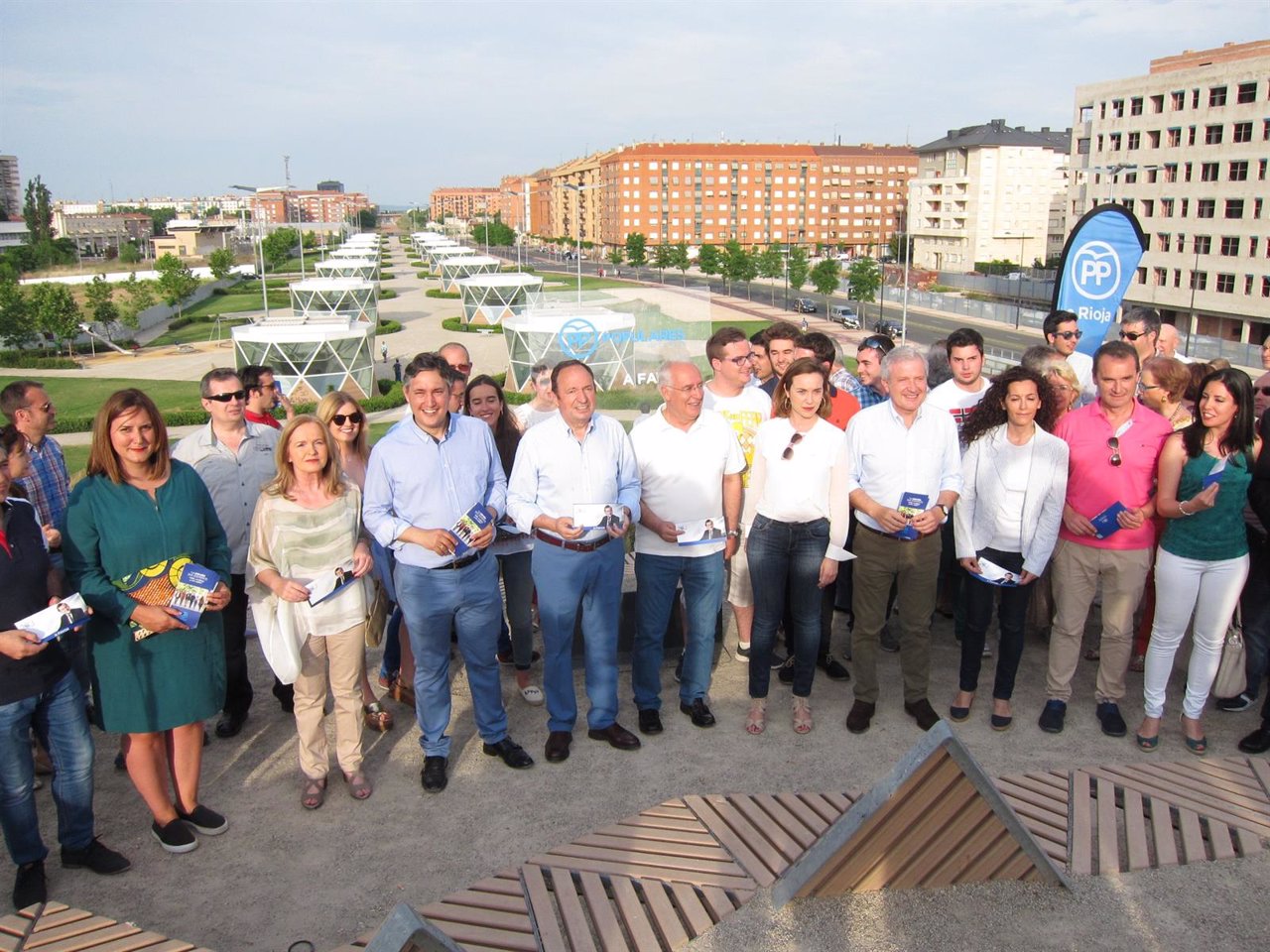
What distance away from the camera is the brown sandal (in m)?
5.03

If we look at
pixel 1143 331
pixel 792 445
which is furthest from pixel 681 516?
pixel 1143 331

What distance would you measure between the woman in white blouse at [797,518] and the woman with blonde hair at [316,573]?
2.07 metres

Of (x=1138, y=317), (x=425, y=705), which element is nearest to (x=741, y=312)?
(x=1138, y=317)

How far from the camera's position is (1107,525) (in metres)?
4.61

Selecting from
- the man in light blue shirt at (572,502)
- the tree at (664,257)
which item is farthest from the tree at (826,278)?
the man in light blue shirt at (572,502)

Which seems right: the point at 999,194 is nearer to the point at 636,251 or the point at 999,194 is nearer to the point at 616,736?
the point at 636,251

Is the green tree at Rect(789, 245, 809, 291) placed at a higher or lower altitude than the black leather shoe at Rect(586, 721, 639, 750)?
higher

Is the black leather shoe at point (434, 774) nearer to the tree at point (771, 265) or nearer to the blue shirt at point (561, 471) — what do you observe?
the blue shirt at point (561, 471)

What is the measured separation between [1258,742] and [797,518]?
8.85 ft

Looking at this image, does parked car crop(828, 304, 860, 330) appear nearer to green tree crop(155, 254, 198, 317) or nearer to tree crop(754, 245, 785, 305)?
tree crop(754, 245, 785, 305)

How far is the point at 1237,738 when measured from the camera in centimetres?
479

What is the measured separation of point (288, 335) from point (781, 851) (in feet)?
79.0

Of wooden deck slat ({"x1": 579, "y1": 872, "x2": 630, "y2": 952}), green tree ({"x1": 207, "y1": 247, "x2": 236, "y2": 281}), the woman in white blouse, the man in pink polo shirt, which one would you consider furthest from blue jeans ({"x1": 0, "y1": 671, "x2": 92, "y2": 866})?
green tree ({"x1": 207, "y1": 247, "x2": 236, "y2": 281})

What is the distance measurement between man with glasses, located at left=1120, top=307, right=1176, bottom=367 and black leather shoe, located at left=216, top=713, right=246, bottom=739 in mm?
6562
